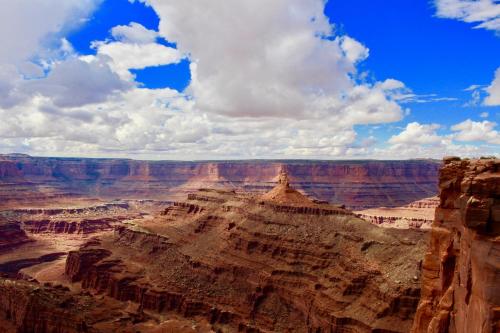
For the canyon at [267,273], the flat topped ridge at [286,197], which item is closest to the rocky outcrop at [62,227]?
the canyon at [267,273]

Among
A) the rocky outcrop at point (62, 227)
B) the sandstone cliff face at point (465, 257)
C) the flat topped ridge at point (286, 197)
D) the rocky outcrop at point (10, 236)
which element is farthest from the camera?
the rocky outcrop at point (62, 227)

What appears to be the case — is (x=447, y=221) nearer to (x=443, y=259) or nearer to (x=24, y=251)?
(x=443, y=259)

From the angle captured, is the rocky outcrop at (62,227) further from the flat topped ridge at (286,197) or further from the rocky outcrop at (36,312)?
the rocky outcrop at (36,312)

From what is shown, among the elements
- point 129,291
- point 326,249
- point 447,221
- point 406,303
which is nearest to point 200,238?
point 129,291

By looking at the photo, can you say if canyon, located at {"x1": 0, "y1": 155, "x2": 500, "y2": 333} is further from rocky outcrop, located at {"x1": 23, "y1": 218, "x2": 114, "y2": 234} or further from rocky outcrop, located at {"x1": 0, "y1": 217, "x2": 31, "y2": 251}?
rocky outcrop, located at {"x1": 23, "y1": 218, "x2": 114, "y2": 234}

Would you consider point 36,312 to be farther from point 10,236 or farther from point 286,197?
point 10,236

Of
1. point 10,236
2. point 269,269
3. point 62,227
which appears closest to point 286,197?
point 269,269

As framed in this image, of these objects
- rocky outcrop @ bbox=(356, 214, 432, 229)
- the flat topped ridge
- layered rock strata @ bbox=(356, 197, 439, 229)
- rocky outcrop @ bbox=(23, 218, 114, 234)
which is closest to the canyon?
the flat topped ridge
